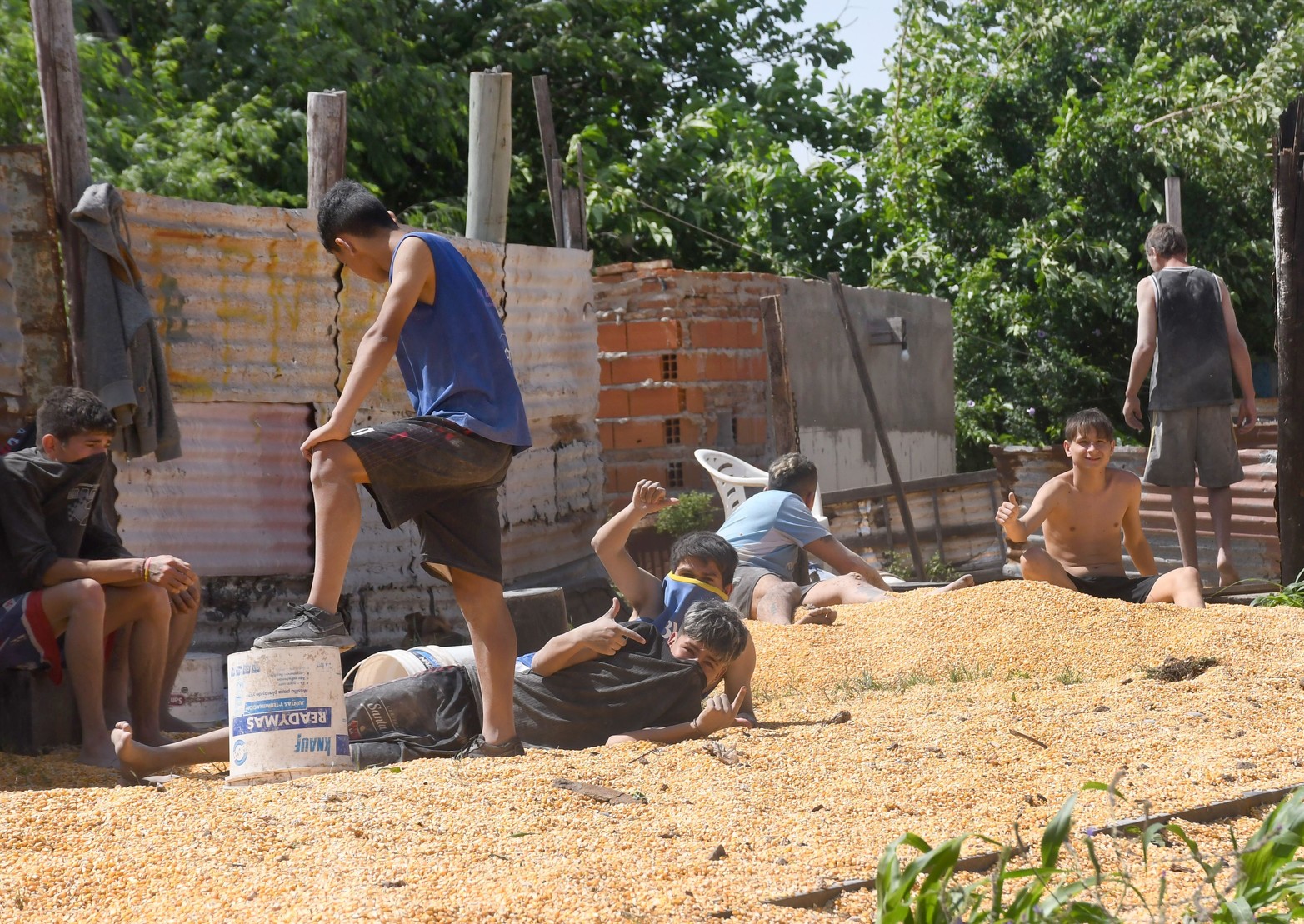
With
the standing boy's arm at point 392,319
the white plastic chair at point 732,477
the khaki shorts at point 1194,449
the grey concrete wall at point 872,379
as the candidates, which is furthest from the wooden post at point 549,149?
the standing boy's arm at point 392,319

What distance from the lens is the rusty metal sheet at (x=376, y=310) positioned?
285 inches

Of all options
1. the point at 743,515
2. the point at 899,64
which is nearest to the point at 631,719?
the point at 743,515

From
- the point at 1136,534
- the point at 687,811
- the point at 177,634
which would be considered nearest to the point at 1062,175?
the point at 1136,534

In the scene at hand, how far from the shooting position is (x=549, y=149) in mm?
10195

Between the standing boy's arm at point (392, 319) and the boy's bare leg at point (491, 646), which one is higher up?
the standing boy's arm at point (392, 319)

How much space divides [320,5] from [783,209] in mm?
4980

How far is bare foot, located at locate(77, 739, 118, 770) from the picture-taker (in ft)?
14.6

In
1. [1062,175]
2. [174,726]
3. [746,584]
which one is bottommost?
[174,726]

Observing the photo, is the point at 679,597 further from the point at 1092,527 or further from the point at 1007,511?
the point at 1092,527

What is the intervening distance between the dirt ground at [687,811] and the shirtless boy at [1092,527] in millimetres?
1416

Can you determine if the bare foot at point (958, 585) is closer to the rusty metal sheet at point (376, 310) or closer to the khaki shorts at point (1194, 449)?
the khaki shorts at point (1194, 449)

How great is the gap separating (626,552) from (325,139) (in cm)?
273

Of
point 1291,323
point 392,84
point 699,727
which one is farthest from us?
point 392,84

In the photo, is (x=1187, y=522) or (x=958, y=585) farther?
(x=1187, y=522)
